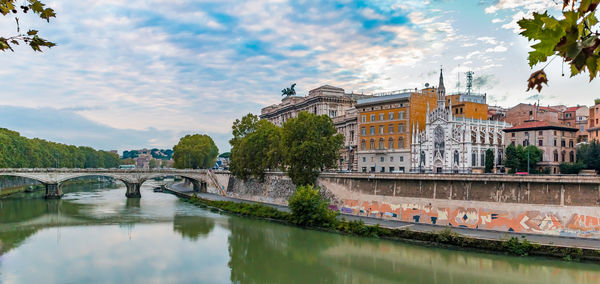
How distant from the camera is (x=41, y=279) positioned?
2072 centimetres

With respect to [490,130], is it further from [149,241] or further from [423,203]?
[149,241]

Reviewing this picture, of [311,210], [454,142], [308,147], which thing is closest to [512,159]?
[454,142]

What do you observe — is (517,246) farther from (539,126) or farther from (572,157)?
(572,157)

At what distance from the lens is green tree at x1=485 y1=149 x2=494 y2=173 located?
4047cm

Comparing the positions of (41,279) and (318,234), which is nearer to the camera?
(41,279)

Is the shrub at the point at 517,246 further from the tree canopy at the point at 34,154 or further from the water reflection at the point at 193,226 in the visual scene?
the tree canopy at the point at 34,154

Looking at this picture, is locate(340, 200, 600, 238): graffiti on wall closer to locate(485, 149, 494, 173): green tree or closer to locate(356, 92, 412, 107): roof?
locate(485, 149, 494, 173): green tree

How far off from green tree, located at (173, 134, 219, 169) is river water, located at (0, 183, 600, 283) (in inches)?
1543

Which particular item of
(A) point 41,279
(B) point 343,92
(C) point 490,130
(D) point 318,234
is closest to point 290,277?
(D) point 318,234

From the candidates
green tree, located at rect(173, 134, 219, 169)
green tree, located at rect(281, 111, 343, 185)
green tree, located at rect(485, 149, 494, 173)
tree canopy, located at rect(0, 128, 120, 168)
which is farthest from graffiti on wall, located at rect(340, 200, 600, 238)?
tree canopy, located at rect(0, 128, 120, 168)

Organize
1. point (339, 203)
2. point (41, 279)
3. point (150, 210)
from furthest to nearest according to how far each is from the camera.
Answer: point (150, 210) → point (339, 203) → point (41, 279)

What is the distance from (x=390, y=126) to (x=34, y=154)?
179 feet

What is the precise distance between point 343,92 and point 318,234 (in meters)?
37.2

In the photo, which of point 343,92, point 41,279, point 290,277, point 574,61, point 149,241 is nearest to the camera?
point 574,61
